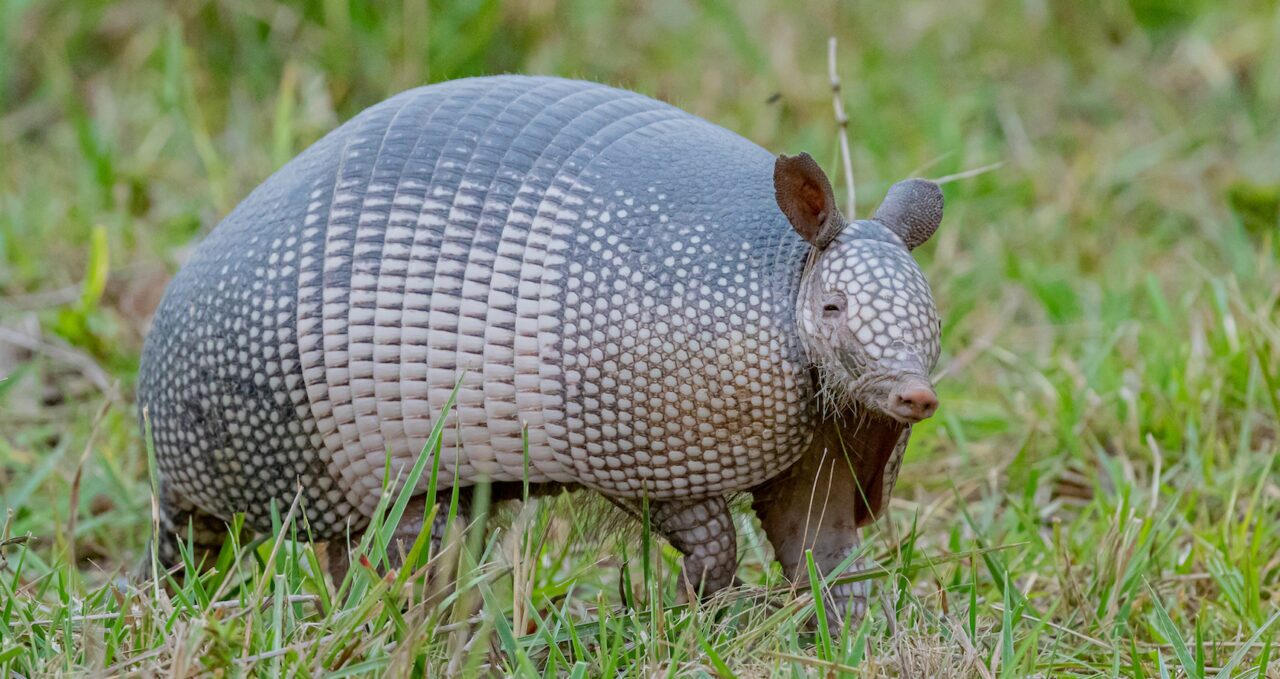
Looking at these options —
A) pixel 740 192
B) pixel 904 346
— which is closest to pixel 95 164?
pixel 740 192

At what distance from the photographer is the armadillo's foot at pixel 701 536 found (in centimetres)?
352

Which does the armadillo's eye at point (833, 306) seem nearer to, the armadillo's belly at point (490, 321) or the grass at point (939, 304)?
the armadillo's belly at point (490, 321)

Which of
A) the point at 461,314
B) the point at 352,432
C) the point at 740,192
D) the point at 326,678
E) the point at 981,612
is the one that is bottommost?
the point at 981,612

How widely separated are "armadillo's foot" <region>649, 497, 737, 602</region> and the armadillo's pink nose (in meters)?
0.61

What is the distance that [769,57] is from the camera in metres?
8.18

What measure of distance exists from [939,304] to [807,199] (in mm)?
3139

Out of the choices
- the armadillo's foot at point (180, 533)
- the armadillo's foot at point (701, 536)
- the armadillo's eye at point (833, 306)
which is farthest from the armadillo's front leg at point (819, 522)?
the armadillo's foot at point (180, 533)

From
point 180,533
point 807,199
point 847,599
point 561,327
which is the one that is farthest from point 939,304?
point 180,533

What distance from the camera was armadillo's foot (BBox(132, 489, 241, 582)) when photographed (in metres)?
4.01

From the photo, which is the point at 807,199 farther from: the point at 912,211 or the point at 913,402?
the point at 913,402

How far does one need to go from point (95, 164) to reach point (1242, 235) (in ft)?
17.0

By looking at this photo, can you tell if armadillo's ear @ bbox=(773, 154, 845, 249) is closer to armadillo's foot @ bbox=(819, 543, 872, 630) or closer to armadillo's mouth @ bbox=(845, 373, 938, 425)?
armadillo's mouth @ bbox=(845, 373, 938, 425)

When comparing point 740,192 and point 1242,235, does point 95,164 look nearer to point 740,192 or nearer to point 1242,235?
point 740,192

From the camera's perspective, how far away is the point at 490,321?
3.37 meters
